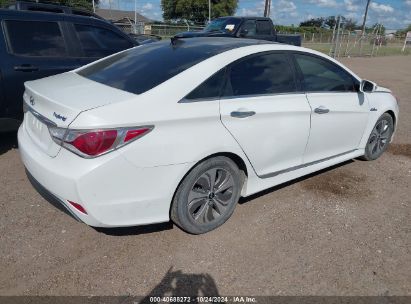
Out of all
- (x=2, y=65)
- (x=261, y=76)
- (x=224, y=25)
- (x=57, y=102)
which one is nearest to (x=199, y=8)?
(x=224, y=25)

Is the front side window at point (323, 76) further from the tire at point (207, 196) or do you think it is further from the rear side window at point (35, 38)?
the rear side window at point (35, 38)

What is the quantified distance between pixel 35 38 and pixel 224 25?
30.2 feet

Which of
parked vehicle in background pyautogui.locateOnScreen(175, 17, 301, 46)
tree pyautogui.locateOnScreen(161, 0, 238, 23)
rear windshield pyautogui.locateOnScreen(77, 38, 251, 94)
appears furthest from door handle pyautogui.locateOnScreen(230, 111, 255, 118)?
tree pyautogui.locateOnScreen(161, 0, 238, 23)

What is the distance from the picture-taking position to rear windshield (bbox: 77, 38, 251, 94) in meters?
2.93

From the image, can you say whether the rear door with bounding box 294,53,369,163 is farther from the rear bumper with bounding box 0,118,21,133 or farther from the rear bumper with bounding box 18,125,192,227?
the rear bumper with bounding box 0,118,21,133

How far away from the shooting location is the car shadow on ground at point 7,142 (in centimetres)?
500

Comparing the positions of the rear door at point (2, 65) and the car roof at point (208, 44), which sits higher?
the car roof at point (208, 44)

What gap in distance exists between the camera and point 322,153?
407cm

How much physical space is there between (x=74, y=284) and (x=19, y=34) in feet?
11.3

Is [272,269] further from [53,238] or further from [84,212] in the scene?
[53,238]

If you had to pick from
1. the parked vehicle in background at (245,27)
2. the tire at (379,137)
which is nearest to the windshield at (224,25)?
the parked vehicle in background at (245,27)

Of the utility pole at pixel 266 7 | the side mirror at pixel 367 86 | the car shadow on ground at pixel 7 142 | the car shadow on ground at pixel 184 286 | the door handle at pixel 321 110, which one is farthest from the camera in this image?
the utility pole at pixel 266 7

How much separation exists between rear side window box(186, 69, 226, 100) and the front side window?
1091 mm

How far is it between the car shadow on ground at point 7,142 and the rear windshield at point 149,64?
84.4 inches
